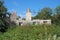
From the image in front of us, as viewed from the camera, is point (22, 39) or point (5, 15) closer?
point (22, 39)

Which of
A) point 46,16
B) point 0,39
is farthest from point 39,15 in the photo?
point 0,39

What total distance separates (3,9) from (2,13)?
2.00ft

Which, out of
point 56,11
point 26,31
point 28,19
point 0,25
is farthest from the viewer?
point 56,11

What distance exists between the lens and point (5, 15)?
26891mm

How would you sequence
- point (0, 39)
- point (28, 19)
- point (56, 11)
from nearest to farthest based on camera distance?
1. point (0, 39)
2. point (28, 19)
3. point (56, 11)

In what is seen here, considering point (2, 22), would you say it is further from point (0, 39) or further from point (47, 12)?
point (47, 12)

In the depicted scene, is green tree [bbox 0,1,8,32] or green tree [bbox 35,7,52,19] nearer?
green tree [bbox 0,1,8,32]

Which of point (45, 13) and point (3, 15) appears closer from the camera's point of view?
point (3, 15)

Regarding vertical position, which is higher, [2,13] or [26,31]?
[2,13]

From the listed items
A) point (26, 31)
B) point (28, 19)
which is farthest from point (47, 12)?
point (26, 31)

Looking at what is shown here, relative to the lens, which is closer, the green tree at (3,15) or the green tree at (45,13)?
the green tree at (3,15)

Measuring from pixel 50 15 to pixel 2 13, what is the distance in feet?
70.3

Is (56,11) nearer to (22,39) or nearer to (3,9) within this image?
(3,9)

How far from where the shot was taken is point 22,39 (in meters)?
14.2
